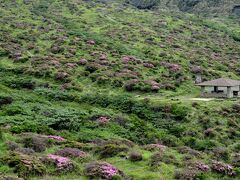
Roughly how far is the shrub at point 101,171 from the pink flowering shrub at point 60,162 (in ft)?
3.54

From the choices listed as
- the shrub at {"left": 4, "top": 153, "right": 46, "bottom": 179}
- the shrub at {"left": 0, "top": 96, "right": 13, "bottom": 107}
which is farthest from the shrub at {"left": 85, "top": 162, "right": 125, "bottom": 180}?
the shrub at {"left": 0, "top": 96, "right": 13, "bottom": 107}

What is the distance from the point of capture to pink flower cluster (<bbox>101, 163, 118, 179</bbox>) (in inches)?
880

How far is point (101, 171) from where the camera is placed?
22.5 meters

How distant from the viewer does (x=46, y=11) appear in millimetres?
99500

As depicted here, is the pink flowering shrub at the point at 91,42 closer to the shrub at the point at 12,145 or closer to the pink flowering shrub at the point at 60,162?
the shrub at the point at 12,145

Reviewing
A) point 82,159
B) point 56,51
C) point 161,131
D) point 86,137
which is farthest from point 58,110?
point 56,51

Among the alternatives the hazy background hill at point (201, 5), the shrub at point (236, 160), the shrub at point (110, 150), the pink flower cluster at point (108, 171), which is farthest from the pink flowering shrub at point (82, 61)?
the hazy background hill at point (201, 5)

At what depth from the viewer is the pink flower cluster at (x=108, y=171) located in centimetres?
2234

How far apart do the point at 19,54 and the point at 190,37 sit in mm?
45999

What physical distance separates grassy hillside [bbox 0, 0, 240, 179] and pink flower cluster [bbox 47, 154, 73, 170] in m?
0.06

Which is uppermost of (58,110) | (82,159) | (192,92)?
(82,159)

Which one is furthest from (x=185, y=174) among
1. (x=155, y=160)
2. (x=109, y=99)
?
(x=109, y=99)

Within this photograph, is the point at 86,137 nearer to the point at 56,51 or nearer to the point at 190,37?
the point at 56,51

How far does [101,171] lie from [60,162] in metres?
2.62
